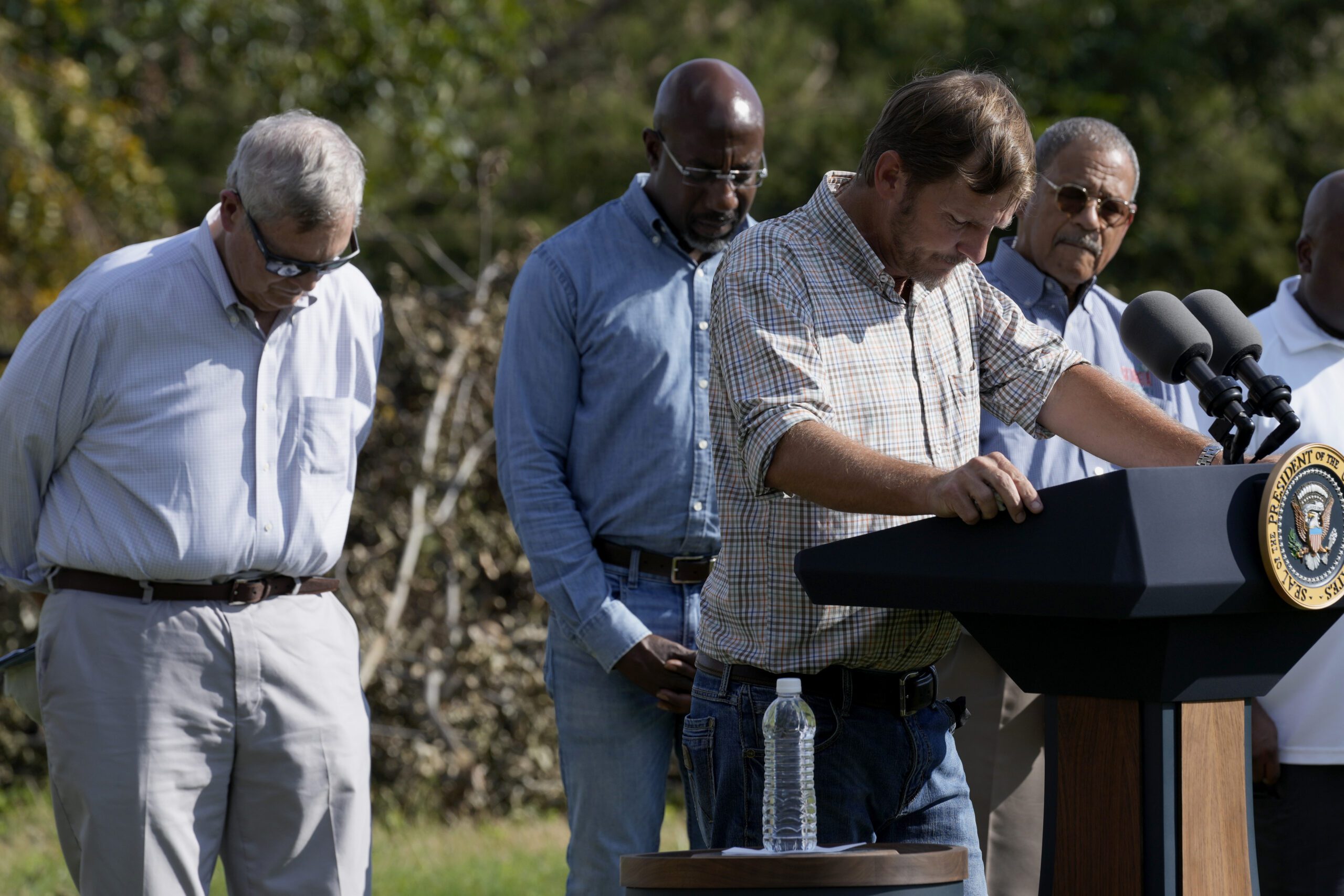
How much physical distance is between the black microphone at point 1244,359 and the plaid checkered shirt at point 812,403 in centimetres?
48

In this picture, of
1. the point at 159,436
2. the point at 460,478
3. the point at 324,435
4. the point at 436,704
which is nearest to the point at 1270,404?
the point at 324,435

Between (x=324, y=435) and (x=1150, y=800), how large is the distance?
6.79 feet

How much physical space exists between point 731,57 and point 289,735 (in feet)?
37.8

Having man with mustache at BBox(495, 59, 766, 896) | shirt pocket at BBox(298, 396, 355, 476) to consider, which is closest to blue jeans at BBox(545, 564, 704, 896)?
man with mustache at BBox(495, 59, 766, 896)

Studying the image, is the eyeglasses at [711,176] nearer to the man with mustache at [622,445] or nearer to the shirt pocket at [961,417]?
the man with mustache at [622,445]

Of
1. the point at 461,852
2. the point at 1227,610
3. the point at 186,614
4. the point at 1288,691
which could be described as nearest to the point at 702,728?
the point at 1227,610

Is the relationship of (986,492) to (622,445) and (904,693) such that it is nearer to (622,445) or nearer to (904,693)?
(904,693)

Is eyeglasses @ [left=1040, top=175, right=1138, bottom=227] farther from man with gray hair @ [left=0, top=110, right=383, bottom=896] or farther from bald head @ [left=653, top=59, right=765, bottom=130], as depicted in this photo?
man with gray hair @ [left=0, top=110, right=383, bottom=896]

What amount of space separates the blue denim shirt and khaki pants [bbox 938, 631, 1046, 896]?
0.71 metres

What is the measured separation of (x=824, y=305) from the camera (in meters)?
2.63

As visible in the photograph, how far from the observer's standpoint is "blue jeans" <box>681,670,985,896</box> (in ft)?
8.71

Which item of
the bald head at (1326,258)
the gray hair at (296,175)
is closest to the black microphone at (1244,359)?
the bald head at (1326,258)

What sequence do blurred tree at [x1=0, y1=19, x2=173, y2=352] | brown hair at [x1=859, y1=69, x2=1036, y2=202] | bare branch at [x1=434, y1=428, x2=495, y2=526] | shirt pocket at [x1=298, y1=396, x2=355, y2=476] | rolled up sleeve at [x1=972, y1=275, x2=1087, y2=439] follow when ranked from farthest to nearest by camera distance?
blurred tree at [x1=0, y1=19, x2=173, y2=352] → bare branch at [x1=434, y1=428, x2=495, y2=526] → shirt pocket at [x1=298, y1=396, x2=355, y2=476] → rolled up sleeve at [x1=972, y1=275, x2=1087, y2=439] → brown hair at [x1=859, y1=69, x2=1036, y2=202]

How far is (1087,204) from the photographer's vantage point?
3.94 m
